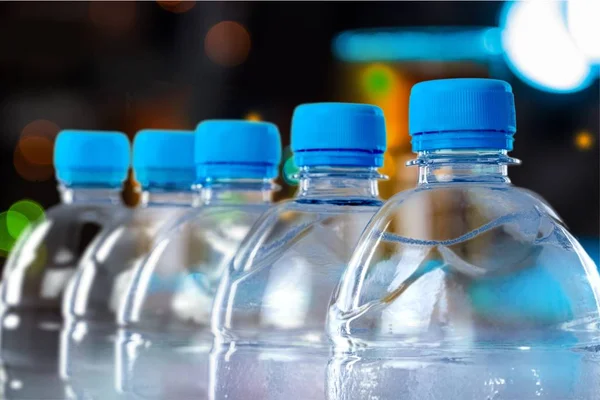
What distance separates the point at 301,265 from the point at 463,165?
0.61ft

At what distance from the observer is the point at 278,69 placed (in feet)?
7.59

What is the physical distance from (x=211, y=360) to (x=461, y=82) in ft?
1.20

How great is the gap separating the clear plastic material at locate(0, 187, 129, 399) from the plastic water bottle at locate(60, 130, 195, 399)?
0.12 meters

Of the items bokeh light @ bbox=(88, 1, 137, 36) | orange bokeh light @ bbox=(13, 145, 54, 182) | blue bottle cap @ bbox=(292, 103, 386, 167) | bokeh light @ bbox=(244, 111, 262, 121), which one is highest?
bokeh light @ bbox=(88, 1, 137, 36)

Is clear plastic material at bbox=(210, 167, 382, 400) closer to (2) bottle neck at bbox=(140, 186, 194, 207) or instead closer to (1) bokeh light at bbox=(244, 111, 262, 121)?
(2) bottle neck at bbox=(140, 186, 194, 207)

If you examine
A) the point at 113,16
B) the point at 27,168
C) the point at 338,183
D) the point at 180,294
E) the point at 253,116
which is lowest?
the point at 180,294

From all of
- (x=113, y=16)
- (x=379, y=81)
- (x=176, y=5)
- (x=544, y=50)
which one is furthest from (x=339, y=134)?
(x=113, y=16)

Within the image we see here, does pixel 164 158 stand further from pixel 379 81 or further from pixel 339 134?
pixel 379 81

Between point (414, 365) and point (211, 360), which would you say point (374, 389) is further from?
point (211, 360)

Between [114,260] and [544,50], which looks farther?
[544,50]

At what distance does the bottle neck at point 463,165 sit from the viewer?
0.78m

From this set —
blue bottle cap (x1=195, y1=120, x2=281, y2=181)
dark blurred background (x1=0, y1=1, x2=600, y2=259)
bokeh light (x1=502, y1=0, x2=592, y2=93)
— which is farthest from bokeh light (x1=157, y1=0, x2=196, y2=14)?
blue bottle cap (x1=195, y1=120, x2=281, y2=181)

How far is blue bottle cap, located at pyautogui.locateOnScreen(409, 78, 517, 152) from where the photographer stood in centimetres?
72

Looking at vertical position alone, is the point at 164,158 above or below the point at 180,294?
above
